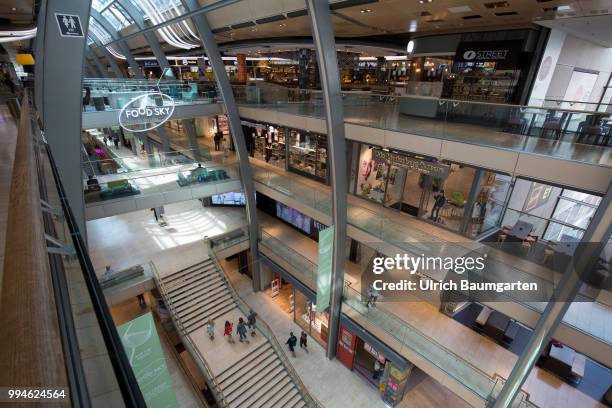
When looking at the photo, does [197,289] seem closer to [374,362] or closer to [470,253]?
[374,362]

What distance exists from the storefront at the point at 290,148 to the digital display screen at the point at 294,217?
2081 mm

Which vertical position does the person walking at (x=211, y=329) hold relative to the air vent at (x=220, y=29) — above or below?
below

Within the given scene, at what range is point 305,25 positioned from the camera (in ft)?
39.8

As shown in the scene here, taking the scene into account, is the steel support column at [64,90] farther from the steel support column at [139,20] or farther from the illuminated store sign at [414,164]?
the steel support column at [139,20]

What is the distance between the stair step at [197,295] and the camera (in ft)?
43.3

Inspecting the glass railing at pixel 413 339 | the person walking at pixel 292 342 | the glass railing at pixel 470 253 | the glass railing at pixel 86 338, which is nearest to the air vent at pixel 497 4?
the glass railing at pixel 470 253

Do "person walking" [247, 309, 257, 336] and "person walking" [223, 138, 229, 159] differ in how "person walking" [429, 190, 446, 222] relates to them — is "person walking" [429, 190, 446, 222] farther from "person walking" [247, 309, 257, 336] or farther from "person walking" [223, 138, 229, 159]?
"person walking" [223, 138, 229, 159]

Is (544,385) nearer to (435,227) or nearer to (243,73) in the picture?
(435,227)

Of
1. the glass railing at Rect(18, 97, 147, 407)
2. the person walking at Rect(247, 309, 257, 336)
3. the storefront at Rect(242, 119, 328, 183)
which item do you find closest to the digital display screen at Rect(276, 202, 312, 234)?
the storefront at Rect(242, 119, 328, 183)

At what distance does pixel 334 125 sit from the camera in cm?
828

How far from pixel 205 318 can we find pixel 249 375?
3.23 m

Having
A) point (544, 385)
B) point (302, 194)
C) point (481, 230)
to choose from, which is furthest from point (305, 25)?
point (544, 385)

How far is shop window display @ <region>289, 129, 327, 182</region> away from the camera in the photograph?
14.4 meters

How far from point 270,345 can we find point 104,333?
489 inches
